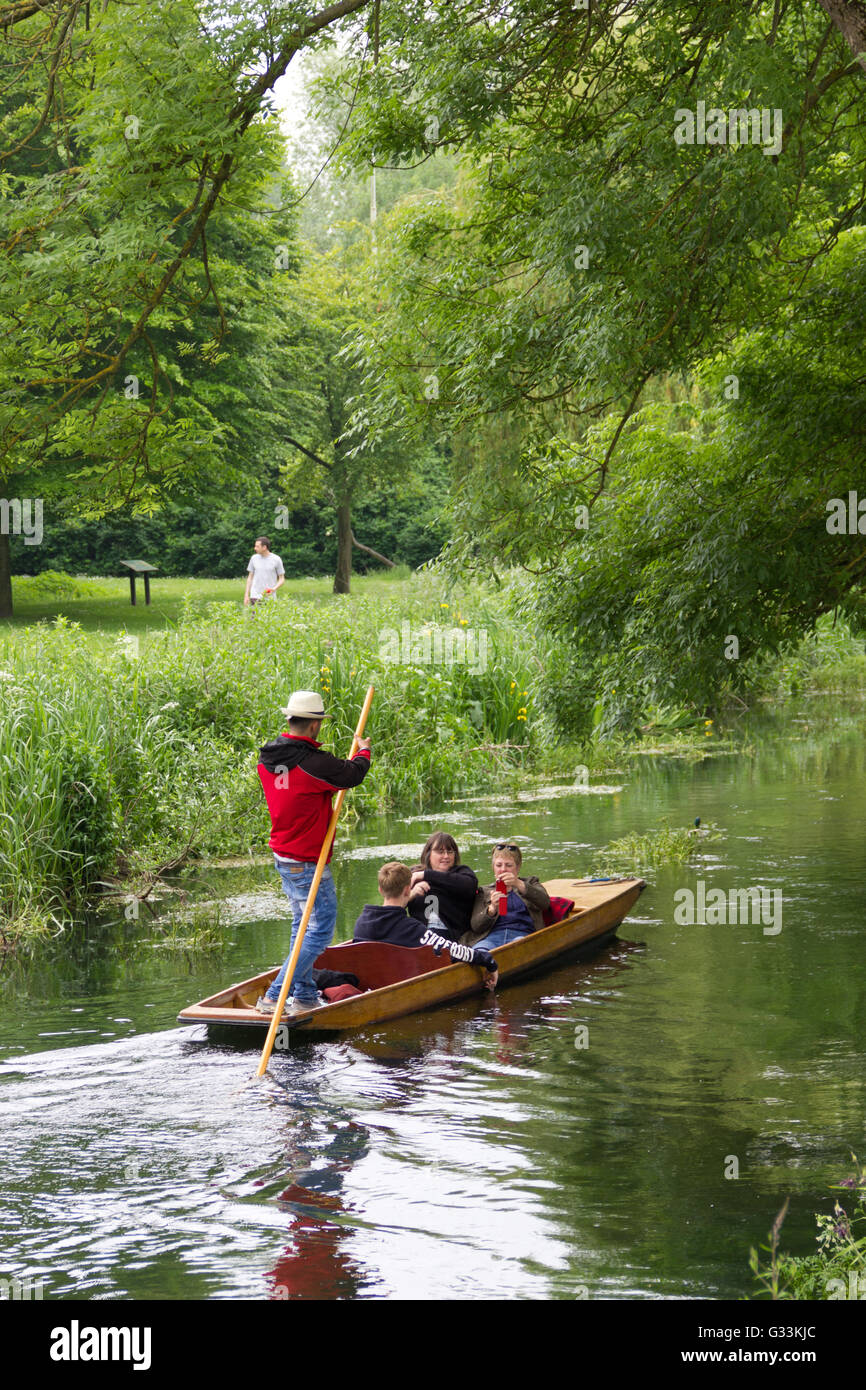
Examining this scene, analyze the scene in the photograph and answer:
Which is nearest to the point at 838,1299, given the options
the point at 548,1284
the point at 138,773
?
the point at 548,1284

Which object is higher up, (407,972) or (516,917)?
(516,917)

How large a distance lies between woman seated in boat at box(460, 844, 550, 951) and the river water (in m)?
0.43

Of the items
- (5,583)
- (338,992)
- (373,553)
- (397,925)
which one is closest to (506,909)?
(397,925)

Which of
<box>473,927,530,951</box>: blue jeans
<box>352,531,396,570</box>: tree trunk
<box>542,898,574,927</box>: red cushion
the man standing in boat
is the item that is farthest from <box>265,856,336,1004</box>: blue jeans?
<box>352,531,396,570</box>: tree trunk

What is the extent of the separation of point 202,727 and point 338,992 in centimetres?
538

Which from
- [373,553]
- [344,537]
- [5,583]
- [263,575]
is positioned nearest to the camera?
[263,575]

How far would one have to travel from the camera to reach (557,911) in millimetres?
10258

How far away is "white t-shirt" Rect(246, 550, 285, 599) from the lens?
1814 cm

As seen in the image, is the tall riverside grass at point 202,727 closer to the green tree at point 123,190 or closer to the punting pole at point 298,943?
the punting pole at point 298,943

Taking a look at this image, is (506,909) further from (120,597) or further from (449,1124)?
(120,597)

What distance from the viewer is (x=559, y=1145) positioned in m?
6.59

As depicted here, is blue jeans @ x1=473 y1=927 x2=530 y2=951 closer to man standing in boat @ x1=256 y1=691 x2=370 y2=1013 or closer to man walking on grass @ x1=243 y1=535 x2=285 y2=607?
man standing in boat @ x1=256 y1=691 x2=370 y2=1013

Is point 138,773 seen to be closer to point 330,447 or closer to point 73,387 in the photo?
point 73,387
